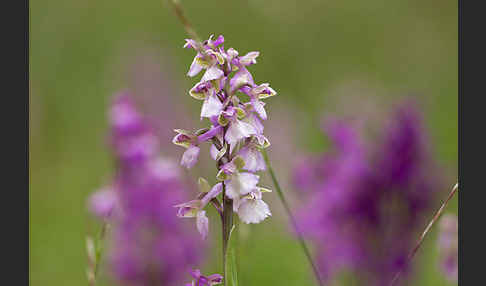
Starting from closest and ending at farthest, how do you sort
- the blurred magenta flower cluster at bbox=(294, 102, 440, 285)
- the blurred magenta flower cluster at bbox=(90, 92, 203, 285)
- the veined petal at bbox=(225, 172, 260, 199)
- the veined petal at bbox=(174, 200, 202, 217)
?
the veined petal at bbox=(225, 172, 260, 199) → the veined petal at bbox=(174, 200, 202, 217) → the blurred magenta flower cluster at bbox=(294, 102, 440, 285) → the blurred magenta flower cluster at bbox=(90, 92, 203, 285)

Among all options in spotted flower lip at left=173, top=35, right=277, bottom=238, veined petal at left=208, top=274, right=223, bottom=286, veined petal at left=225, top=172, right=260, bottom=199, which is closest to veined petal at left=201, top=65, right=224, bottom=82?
spotted flower lip at left=173, top=35, right=277, bottom=238

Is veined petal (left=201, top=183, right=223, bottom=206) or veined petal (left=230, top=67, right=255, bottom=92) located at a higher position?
veined petal (left=230, top=67, right=255, bottom=92)

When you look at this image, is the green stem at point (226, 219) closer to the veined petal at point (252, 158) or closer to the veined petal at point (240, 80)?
the veined petal at point (252, 158)

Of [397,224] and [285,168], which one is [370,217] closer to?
[397,224]

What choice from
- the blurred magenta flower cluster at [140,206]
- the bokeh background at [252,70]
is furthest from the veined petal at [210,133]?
the bokeh background at [252,70]

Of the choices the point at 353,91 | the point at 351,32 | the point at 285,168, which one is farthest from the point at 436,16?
the point at 285,168

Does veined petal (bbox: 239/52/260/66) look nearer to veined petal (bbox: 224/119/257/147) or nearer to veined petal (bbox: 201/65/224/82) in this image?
veined petal (bbox: 201/65/224/82)

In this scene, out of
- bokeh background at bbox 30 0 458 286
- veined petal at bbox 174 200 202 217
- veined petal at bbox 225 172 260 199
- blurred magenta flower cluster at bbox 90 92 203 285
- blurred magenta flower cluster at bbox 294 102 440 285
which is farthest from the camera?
bokeh background at bbox 30 0 458 286
